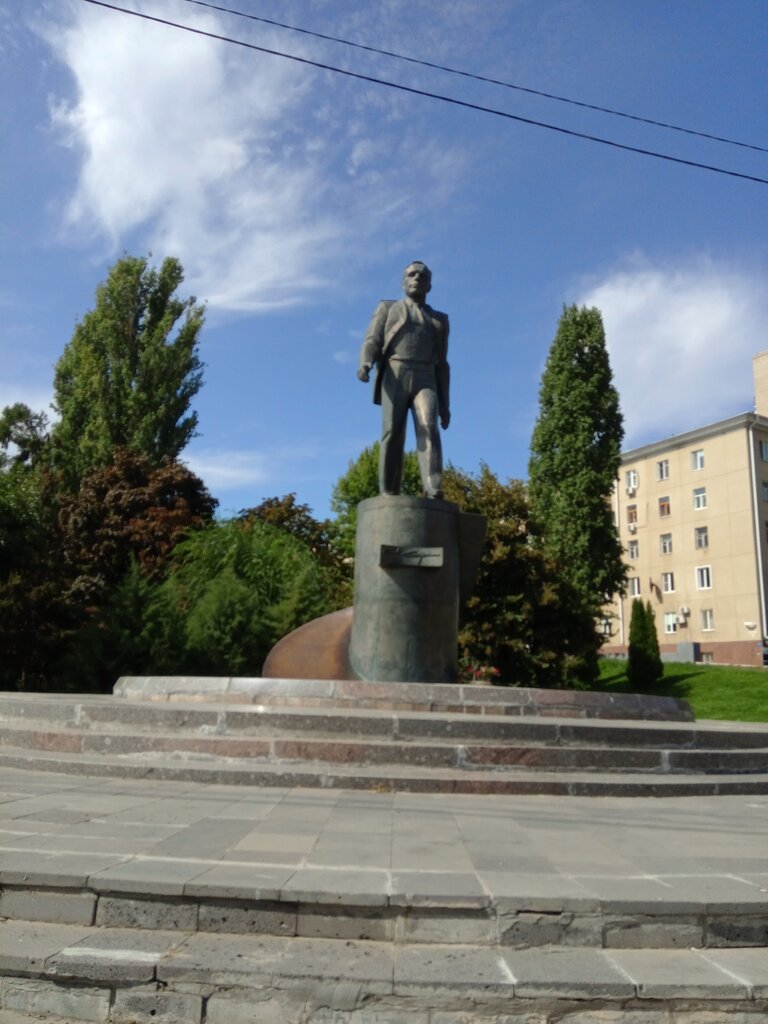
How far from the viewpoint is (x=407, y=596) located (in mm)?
10406

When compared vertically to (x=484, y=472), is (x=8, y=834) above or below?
below

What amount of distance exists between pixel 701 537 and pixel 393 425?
124 ft

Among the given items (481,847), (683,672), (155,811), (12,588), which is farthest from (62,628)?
(683,672)

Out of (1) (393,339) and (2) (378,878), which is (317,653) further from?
(2) (378,878)

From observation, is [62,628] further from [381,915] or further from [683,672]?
[683,672]

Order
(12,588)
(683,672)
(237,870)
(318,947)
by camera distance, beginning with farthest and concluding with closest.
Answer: (683,672), (12,588), (237,870), (318,947)

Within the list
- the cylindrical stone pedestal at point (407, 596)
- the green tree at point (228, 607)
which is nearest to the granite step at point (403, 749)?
the cylindrical stone pedestal at point (407, 596)

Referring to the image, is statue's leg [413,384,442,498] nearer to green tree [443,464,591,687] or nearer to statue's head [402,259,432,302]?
statue's head [402,259,432,302]

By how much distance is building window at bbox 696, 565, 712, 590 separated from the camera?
4453cm

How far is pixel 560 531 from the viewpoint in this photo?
36.0 meters

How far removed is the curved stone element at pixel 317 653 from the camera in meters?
11.1

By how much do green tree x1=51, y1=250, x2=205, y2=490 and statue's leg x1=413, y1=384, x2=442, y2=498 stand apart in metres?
21.9

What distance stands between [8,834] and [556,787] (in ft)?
13.6

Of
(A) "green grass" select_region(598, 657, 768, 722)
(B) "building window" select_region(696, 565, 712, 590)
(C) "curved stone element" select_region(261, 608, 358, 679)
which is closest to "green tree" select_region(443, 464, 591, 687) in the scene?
(A) "green grass" select_region(598, 657, 768, 722)
